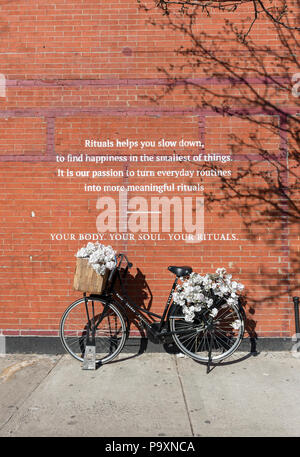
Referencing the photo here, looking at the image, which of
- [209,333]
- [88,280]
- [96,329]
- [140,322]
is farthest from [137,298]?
[209,333]

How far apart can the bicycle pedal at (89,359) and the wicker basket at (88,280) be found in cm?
74

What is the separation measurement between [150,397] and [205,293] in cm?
132

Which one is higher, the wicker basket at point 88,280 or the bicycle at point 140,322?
the wicker basket at point 88,280

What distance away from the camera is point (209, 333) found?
457cm

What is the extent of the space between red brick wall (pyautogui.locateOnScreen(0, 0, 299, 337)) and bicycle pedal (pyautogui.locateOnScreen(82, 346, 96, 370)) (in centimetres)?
74

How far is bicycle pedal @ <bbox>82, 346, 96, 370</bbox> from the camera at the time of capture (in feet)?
13.8

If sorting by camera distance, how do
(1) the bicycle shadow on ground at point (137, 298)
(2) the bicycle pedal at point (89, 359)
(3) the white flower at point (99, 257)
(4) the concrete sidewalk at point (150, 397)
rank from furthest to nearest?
1. (1) the bicycle shadow on ground at point (137, 298)
2. (2) the bicycle pedal at point (89, 359)
3. (3) the white flower at point (99, 257)
4. (4) the concrete sidewalk at point (150, 397)

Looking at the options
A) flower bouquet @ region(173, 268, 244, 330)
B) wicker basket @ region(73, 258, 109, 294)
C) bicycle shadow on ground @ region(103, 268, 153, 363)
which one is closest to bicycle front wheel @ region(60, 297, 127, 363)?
bicycle shadow on ground @ region(103, 268, 153, 363)

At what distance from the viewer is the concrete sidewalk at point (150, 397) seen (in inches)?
121

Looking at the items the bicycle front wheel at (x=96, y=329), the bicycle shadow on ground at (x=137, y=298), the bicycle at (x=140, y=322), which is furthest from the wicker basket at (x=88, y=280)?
the bicycle shadow on ground at (x=137, y=298)

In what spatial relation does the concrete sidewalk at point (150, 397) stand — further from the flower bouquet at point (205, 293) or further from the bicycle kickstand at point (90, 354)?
the flower bouquet at point (205, 293)

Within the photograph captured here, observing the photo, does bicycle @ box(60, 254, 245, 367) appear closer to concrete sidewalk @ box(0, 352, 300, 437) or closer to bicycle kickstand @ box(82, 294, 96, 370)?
bicycle kickstand @ box(82, 294, 96, 370)

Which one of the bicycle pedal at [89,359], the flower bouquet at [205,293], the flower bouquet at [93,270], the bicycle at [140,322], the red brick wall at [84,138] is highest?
the red brick wall at [84,138]

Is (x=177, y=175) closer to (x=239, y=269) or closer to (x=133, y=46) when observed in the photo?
(x=239, y=269)
